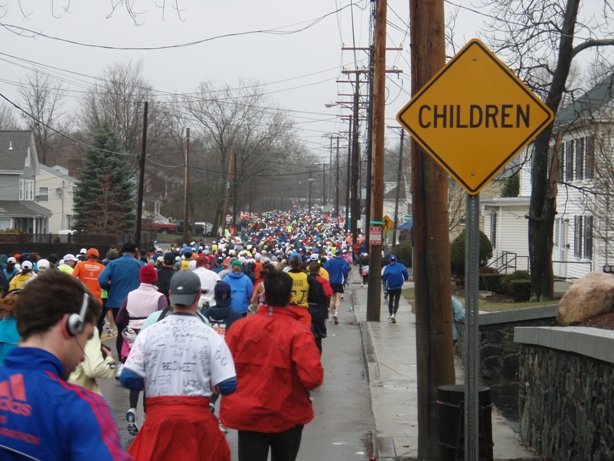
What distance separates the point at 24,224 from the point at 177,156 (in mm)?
22077

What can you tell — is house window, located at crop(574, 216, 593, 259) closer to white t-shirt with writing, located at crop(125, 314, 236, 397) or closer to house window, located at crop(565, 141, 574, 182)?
house window, located at crop(565, 141, 574, 182)

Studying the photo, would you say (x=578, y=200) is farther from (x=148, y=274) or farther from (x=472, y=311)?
(x=472, y=311)

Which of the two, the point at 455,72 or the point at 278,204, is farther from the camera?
the point at 278,204

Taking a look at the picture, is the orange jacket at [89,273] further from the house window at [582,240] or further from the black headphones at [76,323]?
the house window at [582,240]

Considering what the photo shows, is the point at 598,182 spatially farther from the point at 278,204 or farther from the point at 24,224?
the point at 278,204

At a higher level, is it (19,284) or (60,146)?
(60,146)

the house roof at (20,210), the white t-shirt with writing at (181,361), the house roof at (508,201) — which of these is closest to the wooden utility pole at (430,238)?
the white t-shirt with writing at (181,361)

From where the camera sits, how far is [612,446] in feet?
19.9

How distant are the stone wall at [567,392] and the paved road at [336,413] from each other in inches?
70.9

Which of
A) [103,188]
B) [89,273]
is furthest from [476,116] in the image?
[103,188]

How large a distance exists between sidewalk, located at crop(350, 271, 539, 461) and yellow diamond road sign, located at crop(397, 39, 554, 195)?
3.73m

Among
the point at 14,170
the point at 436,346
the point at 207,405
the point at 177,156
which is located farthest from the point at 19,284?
the point at 177,156

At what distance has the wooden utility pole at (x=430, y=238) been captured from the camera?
7891mm

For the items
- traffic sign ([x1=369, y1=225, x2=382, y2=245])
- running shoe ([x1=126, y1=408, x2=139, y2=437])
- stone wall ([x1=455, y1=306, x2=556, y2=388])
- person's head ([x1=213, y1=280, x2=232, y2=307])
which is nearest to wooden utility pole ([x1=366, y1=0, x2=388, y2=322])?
traffic sign ([x1=369, y1=225, x2=382, y2=245])
